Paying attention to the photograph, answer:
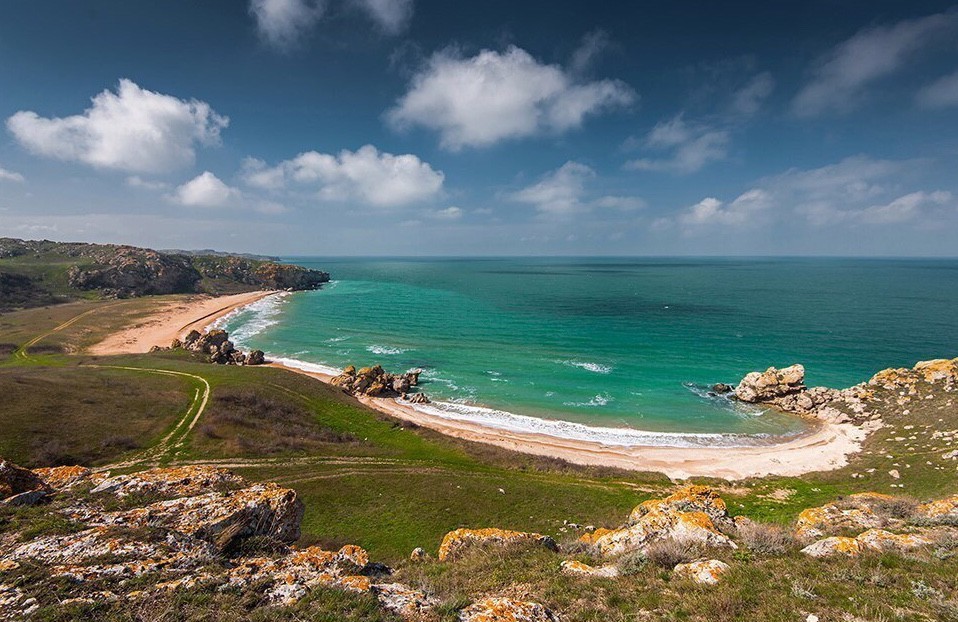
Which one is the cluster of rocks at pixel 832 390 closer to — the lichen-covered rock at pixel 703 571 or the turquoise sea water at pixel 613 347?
the turquoise sea water at pixel 613 347

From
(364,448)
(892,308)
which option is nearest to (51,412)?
(364,448)

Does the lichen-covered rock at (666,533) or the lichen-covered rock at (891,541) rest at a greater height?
the lichen-covered rock at (891,541)

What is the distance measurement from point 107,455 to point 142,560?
91.1 ft

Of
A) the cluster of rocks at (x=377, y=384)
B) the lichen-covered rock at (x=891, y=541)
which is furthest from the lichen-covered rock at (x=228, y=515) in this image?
the cluster of rocks at (x=377, y=384)

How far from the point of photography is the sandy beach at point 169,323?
8062 cm

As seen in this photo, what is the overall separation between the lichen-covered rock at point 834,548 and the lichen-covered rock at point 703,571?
2.92 meters

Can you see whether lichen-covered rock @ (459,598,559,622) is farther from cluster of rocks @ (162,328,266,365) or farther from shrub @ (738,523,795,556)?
cluster of rocks @ (162,328,266,365)

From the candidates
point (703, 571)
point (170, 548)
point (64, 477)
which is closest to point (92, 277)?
point (64, 477)

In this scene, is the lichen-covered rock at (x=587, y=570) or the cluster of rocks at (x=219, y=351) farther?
the cluster of rocks at (x=219, y=351)

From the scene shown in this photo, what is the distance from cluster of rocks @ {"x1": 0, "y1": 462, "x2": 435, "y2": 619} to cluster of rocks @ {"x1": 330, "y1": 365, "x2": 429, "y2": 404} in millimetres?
43894

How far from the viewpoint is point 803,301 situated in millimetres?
141125

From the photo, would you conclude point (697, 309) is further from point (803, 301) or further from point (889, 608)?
point (889, 608)

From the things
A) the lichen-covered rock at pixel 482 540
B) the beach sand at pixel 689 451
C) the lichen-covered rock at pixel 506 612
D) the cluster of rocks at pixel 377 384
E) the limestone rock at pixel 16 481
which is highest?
the limestone rock at pixel 16 481

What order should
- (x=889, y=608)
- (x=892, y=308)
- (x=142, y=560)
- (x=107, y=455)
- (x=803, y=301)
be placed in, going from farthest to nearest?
(x=803, y=301), (x=892, y=308), (x=107, y=455), (x=142, y=560), (x=889, y=608)
